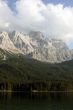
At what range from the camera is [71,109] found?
158 m

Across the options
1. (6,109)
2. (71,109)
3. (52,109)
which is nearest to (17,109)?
(6,109)

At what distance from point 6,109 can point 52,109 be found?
2602 centimetres

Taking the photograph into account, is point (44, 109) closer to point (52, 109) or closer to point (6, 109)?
point (52, 109)

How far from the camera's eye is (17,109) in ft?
496

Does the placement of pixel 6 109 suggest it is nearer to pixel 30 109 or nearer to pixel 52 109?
pixel 30 109

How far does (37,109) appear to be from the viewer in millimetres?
154625

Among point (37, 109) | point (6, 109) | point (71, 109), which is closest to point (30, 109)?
point (37, 109)

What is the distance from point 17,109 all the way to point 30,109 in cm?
768

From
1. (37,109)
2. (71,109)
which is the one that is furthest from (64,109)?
(37,109)

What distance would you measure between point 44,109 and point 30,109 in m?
7.83

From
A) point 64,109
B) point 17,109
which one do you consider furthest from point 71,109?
point 17,109

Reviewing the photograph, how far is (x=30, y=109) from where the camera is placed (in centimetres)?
15425

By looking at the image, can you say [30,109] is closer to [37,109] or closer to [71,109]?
[37,109]

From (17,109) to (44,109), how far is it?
15.3 meters
